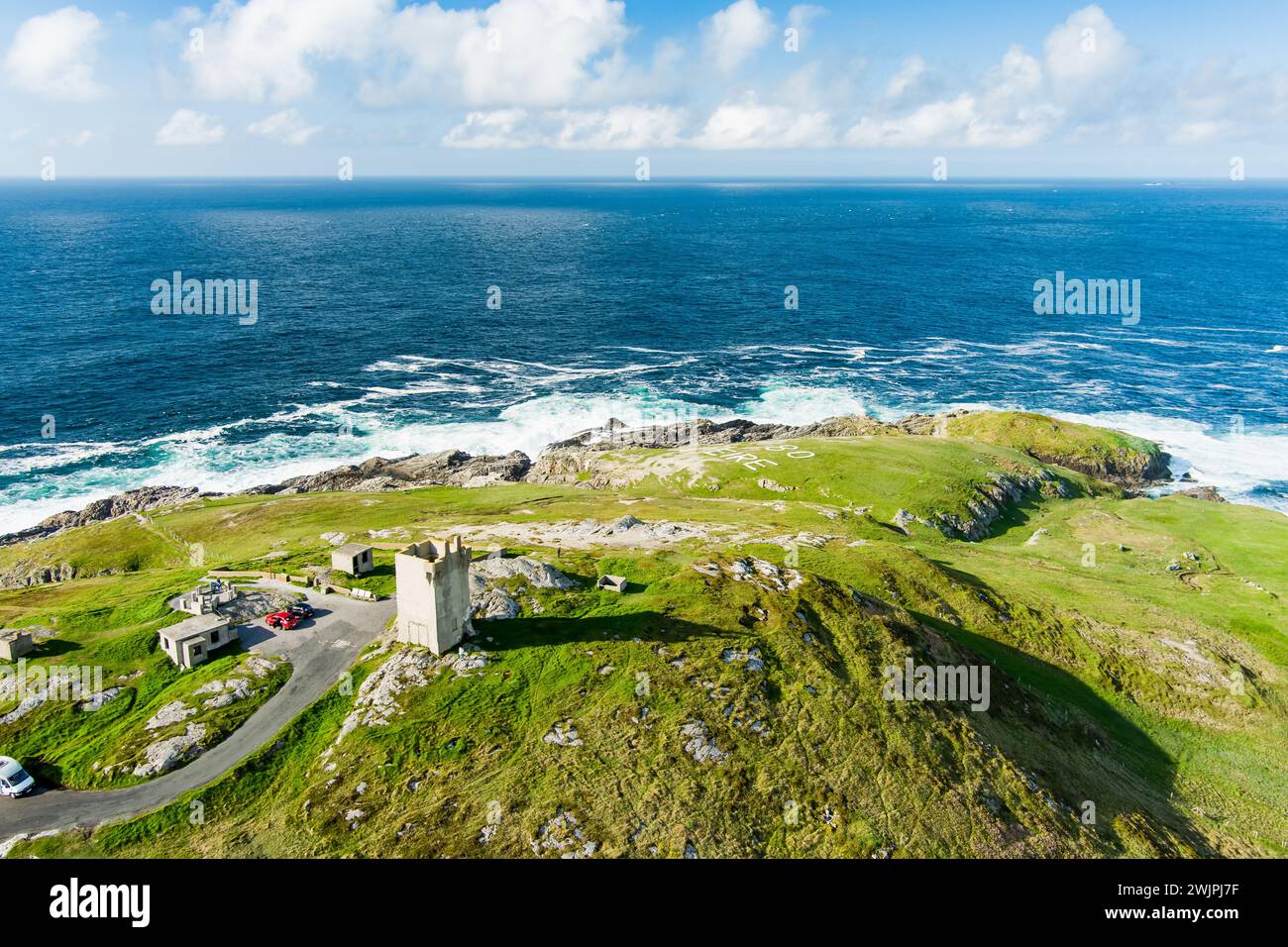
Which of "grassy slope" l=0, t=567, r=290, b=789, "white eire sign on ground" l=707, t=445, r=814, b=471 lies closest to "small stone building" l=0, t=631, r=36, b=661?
"grassy slope" l=0, t=567, r=290, b=789

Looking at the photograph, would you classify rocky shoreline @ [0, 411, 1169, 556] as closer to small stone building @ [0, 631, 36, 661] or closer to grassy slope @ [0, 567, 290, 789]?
grassy slope @ [0, 567, 290, 789]

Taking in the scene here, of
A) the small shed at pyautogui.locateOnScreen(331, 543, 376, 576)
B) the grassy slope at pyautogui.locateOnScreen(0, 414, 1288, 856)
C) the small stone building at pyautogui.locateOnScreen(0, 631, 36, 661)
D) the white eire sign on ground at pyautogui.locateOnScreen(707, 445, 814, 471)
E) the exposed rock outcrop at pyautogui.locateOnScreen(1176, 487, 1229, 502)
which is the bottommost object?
the grassy slope at pyautogui.locateOnScreen(0, 414, 1288, 856)

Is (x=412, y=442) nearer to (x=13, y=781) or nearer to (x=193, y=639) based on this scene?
(x=193, y=639)

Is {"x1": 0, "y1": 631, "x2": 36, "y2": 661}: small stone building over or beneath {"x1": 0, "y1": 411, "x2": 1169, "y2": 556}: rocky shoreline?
beneath

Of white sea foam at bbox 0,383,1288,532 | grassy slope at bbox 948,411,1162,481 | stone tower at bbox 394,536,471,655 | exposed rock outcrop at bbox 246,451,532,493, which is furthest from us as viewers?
grassy slope at bbox 948,411,1162,481

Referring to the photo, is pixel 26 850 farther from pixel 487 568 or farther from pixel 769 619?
pixel 769 619

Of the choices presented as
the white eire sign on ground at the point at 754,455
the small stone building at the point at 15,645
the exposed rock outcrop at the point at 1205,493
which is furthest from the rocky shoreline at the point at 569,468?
the small stone building at the point at 15,645
